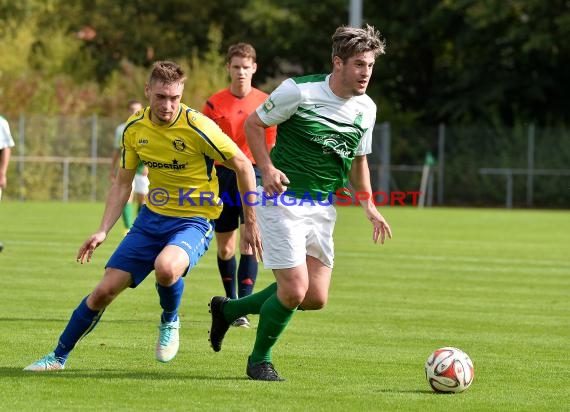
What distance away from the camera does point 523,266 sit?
16.5 metres

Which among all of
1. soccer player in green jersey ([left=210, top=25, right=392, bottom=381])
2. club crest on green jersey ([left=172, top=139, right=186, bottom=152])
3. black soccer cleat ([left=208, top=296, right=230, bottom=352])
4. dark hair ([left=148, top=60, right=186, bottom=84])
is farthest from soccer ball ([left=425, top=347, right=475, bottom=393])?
dark hair ([left=148, top=60, right=186, bottom=84])

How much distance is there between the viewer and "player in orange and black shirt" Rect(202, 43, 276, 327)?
10.3 m

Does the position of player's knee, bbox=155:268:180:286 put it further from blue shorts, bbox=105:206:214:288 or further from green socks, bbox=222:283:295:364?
green socks, bbox=222:283:295:364

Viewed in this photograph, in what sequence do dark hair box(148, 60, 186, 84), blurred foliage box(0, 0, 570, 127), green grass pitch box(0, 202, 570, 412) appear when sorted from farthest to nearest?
blurred foliage box(0, 0, 570, 127) → dark hair box(148, 60, 186, 84) → green grass pitch box(0, 202, 570, 412)

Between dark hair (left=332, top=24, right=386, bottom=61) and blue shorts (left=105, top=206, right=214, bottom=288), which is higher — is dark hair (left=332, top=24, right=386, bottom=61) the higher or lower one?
the higher one

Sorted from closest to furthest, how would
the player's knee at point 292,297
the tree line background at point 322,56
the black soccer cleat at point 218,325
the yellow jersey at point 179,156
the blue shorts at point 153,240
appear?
the player's knee at point 292,297
the blue shorts at point 153,240
the yellow jersey at point 179,156
the black soccer cleat at point 218,325
the tree line background at point 322,56

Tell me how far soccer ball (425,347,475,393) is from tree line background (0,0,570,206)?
103 feet

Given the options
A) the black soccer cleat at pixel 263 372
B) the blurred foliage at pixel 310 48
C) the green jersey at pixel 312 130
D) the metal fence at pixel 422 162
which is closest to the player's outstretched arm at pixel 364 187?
the green jersey at pixel 312 130

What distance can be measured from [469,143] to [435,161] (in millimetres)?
1258

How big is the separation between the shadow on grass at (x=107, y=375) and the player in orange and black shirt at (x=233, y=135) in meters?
2.96

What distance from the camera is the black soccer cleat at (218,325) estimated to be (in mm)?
8102

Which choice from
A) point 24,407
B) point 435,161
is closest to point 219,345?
point 24,407

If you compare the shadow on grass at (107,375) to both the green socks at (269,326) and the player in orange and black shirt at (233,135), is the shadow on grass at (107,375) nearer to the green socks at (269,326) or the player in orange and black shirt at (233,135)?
the green socks at (269,326)

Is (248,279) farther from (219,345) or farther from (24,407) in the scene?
(24,407)
